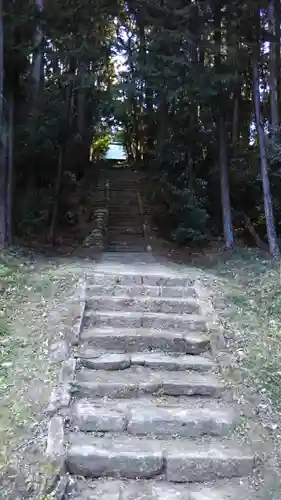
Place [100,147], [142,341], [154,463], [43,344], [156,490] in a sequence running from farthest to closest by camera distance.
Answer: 1. [100,147]
2. [142,341]
3. [43,344]
4. [154,463]
5. [156,490]

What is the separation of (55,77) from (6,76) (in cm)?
187

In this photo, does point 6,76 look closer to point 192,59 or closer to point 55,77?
point 55,77

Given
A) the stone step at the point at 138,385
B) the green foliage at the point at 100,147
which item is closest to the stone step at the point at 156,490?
the stone step at the point at 138,385

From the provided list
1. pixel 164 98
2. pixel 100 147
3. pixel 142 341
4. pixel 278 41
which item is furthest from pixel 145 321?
pixel 100 147

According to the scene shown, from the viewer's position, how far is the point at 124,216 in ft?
41.6

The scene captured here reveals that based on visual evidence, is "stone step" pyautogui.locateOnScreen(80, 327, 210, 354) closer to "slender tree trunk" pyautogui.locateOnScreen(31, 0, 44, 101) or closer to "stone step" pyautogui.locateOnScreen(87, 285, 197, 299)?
"stone step" pyautogui.locateOnScreen(87, 285, 197, 299)

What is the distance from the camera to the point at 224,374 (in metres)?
4.05

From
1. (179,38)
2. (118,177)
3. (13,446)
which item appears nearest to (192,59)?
(179,38)

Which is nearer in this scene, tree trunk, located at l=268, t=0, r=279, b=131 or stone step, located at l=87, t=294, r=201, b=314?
stone step, located at l=87, t=294, r=201, b=314

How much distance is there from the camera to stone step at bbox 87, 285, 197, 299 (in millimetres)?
5418

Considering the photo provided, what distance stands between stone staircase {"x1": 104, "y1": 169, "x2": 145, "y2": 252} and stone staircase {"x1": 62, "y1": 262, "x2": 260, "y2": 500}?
4.94 m

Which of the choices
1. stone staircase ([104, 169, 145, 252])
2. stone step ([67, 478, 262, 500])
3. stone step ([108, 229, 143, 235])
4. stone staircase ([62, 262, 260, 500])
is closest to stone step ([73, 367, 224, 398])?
stone staircase ([62, 262, 260, 500])

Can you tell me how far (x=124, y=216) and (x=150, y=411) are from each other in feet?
30.8

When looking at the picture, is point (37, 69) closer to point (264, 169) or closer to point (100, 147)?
point (264, 169)
